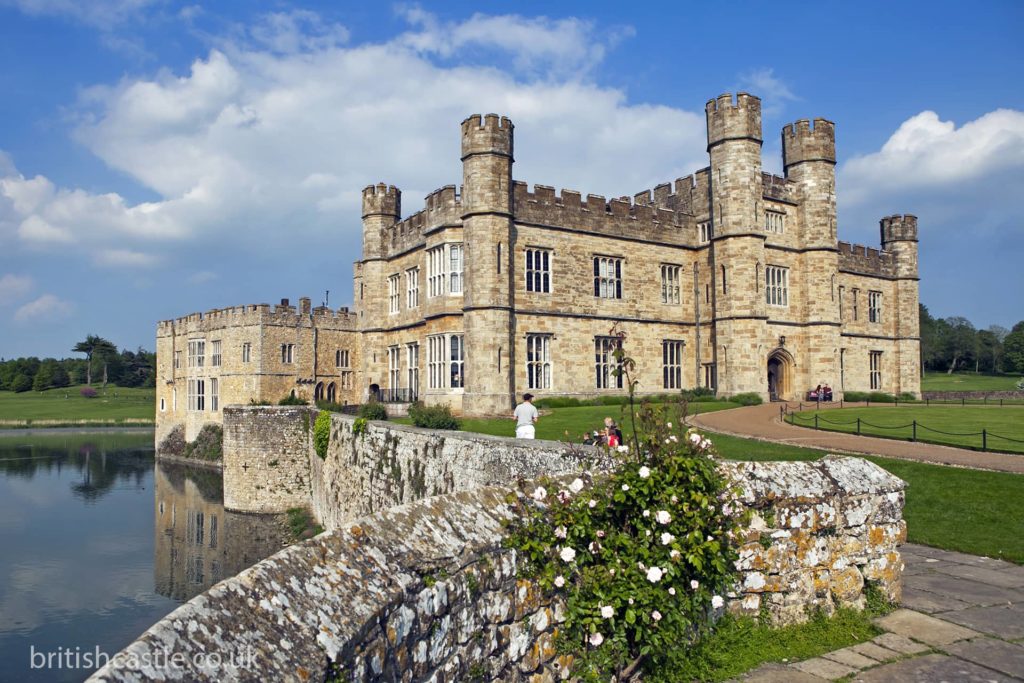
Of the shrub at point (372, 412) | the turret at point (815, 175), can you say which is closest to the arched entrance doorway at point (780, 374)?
the turret at point (815, 175)

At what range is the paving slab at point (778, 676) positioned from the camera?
5053 millimetres

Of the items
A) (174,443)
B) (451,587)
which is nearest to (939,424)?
(451,587)

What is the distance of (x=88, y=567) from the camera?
911 inches

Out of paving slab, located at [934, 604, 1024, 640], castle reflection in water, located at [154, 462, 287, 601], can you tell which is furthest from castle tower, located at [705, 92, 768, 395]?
paving slab, located at [934, 604, 1024, 640]

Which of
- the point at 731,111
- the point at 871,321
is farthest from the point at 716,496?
the point at 871,321

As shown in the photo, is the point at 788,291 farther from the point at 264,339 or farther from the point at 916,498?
the point at 264,339

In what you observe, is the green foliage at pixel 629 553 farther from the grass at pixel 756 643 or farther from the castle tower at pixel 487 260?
the castle tower at pixel 487 260

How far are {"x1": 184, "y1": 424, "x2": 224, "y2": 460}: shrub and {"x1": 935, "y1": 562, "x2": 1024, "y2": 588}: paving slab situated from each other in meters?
42.0

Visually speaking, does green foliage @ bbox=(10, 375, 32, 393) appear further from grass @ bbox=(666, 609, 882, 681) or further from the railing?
grass @ bbox=(666, 609, 882, 681)

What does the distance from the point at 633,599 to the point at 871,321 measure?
40.6 m

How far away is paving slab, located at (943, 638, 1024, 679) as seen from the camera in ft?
16.9

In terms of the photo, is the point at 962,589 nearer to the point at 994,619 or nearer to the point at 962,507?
the point at 994,619

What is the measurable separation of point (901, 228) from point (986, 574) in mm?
38409

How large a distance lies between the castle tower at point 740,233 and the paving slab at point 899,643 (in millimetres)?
26010
